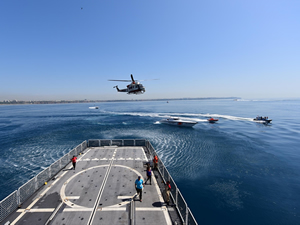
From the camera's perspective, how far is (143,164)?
16.6m

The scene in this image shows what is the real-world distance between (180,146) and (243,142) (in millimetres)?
17787

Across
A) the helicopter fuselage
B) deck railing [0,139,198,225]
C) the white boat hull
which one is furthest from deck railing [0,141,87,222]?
the white boat hull

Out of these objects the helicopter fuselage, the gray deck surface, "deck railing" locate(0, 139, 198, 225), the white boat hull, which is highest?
the helicopter fuselage

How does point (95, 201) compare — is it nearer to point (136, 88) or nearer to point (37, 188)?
point (37, 188)

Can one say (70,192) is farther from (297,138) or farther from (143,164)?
(297,138)

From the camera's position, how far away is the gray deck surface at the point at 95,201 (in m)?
8.84

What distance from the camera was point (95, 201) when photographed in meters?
10.4

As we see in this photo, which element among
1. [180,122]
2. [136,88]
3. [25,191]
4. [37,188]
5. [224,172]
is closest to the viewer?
[25,191]

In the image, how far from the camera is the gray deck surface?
29.0ft

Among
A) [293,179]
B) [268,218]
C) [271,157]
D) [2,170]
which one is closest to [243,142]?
[271,157]

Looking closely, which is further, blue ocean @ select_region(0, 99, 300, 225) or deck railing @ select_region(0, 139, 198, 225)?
blue ocean @ select_region(0, 99, 300, 225)

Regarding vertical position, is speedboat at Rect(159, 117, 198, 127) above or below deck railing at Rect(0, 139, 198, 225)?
below

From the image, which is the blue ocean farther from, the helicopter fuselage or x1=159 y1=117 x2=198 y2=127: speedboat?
x1=159 y1=117 x2=198 y2=127: speedboat

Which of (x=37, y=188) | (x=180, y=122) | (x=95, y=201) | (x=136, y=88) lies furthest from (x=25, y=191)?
(x=180, y=122)
